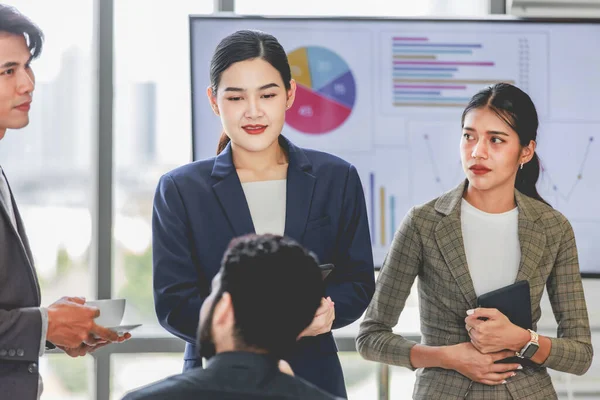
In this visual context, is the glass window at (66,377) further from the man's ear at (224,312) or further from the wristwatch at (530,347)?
the man's ear at (224,312)

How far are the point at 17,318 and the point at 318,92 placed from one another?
1.85 metres

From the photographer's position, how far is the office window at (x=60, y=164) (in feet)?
11.6

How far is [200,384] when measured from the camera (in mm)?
1210

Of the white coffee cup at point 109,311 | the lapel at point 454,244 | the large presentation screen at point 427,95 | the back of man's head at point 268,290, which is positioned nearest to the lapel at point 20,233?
the white coffee cup at point 109,311

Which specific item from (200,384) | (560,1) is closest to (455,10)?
(560,1)

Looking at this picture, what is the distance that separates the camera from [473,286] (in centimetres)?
212

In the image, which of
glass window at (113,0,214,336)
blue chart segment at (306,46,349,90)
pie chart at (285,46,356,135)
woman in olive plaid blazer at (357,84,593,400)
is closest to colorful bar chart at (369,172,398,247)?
pie chart at (285,46,356,135)

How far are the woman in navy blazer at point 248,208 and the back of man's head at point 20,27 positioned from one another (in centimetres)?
48

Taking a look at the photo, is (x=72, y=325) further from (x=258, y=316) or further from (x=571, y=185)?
(x=571, y=185)

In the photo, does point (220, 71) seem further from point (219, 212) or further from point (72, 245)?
point (72, 245)

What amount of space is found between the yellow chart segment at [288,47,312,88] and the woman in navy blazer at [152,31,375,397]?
1.26m

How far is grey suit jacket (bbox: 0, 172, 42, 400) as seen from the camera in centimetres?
179

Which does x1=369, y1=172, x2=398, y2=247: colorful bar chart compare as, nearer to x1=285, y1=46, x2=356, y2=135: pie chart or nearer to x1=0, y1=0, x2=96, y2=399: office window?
x1=285, y1=46, x2=356, y2=135: pie chart

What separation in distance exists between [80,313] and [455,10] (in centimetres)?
244
